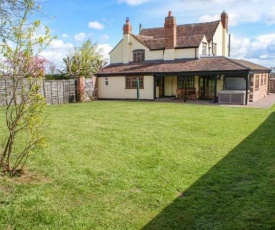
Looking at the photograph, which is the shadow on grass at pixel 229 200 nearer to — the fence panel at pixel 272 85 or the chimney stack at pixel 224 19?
the chimney stack at pixel 224 19

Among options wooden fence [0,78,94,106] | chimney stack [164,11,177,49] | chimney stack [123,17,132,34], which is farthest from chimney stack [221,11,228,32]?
wooden fence [0,78,94,106]

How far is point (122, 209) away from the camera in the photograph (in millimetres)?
4730

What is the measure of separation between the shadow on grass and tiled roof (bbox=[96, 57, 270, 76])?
1510 cm

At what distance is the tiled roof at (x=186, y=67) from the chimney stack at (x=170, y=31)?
162 cm

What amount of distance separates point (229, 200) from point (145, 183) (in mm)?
1613

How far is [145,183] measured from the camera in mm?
5793

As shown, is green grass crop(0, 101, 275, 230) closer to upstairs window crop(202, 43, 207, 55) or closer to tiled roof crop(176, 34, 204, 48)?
tiled roof crop(176, 34, 204, 48)

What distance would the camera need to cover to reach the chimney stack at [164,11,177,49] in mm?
25859

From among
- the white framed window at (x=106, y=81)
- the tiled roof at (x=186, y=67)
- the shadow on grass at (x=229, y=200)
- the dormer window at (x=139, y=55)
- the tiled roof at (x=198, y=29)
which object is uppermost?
the tiled roof at (x=198, y=29)

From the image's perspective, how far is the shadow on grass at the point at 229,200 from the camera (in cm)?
427

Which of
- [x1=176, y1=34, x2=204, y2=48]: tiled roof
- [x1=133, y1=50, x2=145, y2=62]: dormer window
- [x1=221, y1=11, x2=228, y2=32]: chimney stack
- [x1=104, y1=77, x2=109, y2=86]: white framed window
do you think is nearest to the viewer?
[x1=176, y1=34, x2=204, y2=48]: tiled roof

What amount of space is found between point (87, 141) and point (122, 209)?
4561mm

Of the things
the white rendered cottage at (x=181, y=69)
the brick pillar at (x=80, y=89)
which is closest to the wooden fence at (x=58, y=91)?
the brick pillar at (x=80, y=89)

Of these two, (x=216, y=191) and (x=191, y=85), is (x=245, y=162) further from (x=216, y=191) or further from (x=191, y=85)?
(x=191, y=85)
